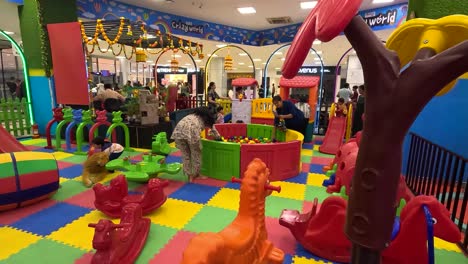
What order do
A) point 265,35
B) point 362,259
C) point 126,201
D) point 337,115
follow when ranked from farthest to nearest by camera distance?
point 265,35 < point 337,115 < point 126,201 < point 362,259

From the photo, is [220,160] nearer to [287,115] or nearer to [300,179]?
[300,179]

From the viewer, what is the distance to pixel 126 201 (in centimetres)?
337

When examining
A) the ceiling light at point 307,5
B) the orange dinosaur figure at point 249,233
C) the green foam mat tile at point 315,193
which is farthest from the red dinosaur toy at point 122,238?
the ceiling light at point 307,5

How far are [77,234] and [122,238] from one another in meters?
0.88

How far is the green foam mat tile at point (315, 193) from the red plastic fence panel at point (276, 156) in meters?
0.51

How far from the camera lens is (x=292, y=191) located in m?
4.27

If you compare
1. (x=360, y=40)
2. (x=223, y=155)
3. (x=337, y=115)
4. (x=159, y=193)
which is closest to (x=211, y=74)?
(x=337, y=115)

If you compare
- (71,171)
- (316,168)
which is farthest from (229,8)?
(71,171)

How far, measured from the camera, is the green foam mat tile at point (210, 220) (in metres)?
3.13

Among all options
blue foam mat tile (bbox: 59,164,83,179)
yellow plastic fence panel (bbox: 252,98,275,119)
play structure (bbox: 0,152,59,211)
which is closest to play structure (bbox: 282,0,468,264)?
play structure (bbox: 0,152,59,211)

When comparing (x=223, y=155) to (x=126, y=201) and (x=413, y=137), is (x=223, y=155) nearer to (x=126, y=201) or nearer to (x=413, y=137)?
(x=126, y=201)

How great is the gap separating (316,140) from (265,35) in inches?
263

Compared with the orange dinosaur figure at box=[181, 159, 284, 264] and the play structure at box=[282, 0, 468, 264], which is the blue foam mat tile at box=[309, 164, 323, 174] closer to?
the orange dinosaur figure at box=[181, 159, 284, 264]

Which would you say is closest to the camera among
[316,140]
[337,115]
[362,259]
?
[362,259]
